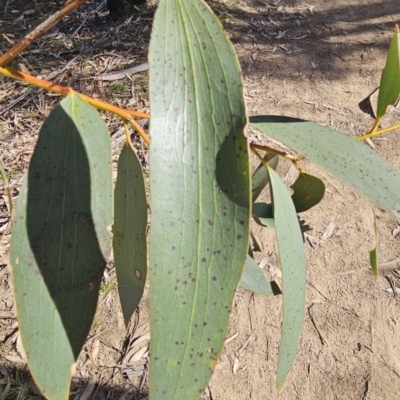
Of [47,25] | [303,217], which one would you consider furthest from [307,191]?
[303,217]

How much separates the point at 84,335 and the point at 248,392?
3.36 ft

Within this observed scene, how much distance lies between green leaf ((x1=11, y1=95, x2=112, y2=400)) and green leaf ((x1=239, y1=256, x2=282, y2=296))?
467 mm

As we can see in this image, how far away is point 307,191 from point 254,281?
9.1 inches

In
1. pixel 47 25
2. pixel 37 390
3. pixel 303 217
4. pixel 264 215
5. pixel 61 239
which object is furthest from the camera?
pixel 303 217

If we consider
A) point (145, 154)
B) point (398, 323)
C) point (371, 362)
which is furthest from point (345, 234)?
point (145, 154)

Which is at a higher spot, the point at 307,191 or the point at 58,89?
the point at 58,89

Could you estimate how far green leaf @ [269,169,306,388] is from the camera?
82cm

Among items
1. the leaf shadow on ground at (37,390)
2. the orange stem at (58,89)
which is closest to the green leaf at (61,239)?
the orange stem at (58,89)

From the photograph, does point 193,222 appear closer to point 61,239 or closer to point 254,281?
point 61,239

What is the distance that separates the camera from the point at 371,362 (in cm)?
162

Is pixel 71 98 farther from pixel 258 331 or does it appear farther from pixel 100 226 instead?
pixel 258 331

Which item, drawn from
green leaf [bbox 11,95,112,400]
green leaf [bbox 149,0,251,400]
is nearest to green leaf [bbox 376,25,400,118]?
green leaf [bbox 149,0,251,400]

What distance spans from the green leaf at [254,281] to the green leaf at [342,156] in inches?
13.4

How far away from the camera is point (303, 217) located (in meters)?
2.04
